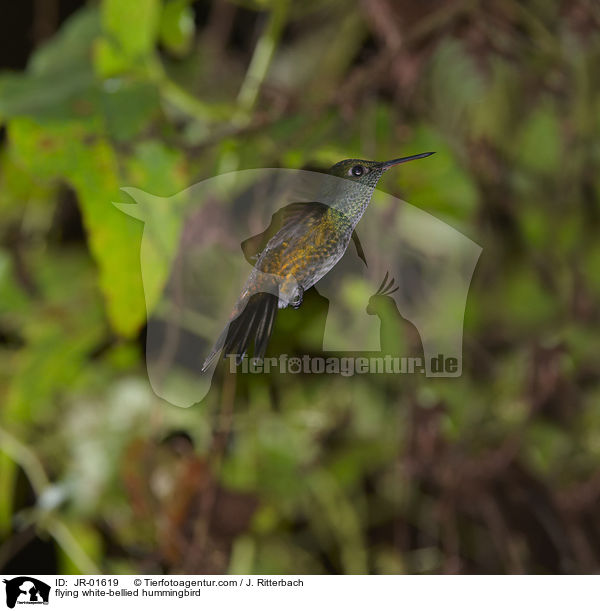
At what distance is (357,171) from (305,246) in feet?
0.09

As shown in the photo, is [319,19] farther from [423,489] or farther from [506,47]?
[423,489]

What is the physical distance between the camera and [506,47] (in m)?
0.29

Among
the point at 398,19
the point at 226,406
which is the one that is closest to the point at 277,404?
the point at 226,406

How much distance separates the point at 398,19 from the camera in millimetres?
278

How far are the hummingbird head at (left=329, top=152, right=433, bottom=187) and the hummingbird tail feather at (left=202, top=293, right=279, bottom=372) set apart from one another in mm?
38

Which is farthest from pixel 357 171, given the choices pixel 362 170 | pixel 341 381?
pixel 341 381

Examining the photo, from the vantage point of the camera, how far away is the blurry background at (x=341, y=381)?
0.29 m

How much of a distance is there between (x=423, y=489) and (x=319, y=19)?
218 mm

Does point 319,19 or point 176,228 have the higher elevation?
point 319,19

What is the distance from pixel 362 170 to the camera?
0.18m

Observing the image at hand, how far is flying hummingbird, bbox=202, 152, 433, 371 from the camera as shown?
6.6 inches
